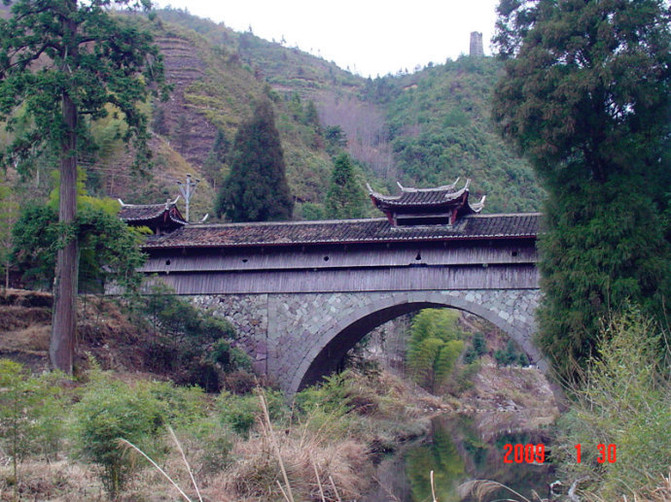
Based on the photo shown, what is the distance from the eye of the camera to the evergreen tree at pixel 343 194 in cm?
2922

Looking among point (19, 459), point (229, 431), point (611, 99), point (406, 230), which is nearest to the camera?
point (19, 459)

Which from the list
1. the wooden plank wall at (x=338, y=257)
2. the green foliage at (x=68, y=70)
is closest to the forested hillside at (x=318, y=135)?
the wooden plank wall at (x=338, y=257)

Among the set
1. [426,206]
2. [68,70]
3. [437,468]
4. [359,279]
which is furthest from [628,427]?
[68,70]

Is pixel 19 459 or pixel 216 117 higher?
pixel 216 117

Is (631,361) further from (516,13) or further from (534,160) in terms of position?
(516,13)

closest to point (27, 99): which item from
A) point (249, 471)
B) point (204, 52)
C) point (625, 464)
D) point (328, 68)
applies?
point (249, 471)

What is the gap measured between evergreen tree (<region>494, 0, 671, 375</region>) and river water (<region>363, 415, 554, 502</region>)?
2616 millimetres

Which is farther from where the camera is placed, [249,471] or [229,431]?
[229,431]

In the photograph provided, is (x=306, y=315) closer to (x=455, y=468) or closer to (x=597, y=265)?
(x=455, y=468)

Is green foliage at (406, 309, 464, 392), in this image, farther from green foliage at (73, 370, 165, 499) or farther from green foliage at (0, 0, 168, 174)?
green foliage at (73, 370, 165, 499)

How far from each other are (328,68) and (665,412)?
335 ft

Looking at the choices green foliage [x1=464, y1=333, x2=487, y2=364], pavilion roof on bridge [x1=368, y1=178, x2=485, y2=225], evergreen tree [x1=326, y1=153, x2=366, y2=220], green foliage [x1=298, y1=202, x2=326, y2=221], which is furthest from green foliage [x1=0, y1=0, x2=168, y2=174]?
green foliage [x1=464, y1=333, x2=487, y2=364]

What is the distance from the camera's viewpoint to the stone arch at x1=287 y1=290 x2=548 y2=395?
16719 mm

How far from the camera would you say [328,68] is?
105 m
